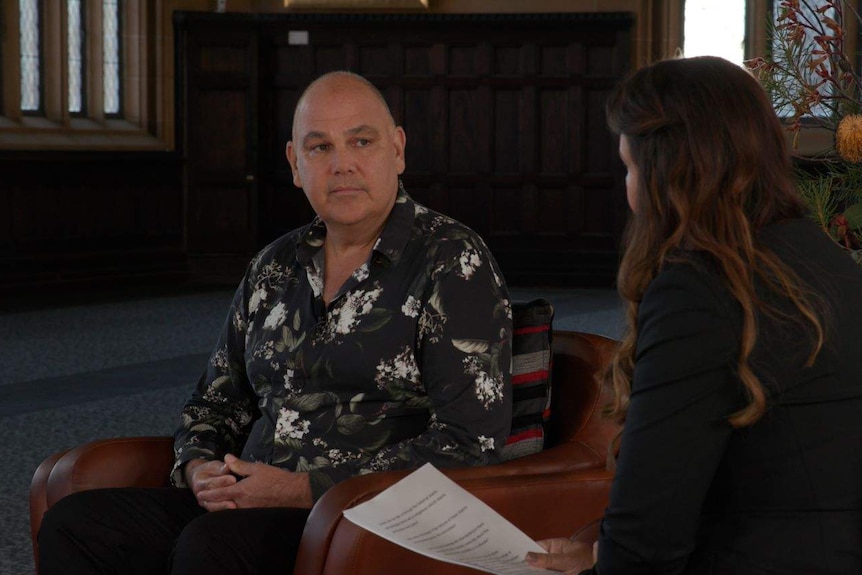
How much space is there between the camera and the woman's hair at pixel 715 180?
138 centimetres

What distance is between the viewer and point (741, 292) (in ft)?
4.46

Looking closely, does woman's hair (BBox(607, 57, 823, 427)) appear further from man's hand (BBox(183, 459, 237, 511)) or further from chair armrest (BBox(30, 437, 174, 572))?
chair armrest (BBox(30, 437, 174, 572))

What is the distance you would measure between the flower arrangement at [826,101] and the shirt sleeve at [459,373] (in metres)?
0.61

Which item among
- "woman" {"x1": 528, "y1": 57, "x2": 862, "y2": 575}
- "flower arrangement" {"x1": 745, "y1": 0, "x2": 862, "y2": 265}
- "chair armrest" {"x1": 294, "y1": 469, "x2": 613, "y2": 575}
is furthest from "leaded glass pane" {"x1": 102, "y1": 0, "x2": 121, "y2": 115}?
"woman" {"x1": 528, "y1": 57, "x2": 862, "y2": 575}

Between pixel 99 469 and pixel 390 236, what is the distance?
69 cm

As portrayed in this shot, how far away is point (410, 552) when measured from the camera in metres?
2.00

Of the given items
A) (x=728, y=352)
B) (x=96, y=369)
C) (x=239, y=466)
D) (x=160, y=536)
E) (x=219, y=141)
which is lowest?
(x=96, y=369)

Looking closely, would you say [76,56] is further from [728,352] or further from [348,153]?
[728,352]

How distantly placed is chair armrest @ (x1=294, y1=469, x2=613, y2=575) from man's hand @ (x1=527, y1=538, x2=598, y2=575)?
0.26 metres

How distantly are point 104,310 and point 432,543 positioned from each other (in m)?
8.32

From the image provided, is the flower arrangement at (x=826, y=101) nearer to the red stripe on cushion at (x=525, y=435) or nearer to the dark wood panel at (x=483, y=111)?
the red stripe on cushion at (x=525, y=435)

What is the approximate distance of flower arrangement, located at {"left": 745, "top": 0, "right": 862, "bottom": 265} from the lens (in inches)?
74.7

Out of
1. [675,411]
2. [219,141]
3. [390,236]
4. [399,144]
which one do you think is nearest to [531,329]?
[390,236]

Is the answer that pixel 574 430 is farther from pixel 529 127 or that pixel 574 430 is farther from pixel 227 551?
pixel 529 127
